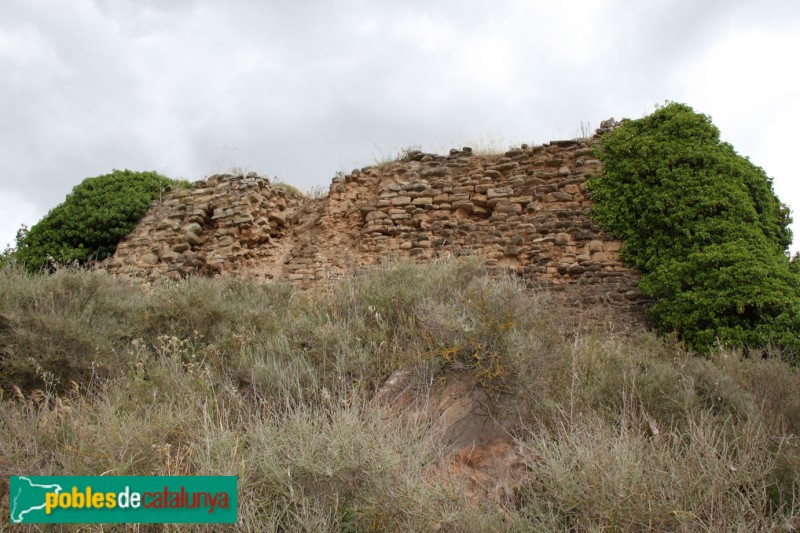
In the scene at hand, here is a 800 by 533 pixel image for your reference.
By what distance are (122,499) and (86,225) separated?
10220 millimetres

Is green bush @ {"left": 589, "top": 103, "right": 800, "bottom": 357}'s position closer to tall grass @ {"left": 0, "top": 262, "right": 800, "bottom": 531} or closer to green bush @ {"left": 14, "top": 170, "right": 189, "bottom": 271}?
tall grass @ {"left": 0, "top": 262, "right": 800, "bottom": 531}

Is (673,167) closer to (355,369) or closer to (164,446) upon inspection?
(355,369)

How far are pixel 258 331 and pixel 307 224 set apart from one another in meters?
4.88

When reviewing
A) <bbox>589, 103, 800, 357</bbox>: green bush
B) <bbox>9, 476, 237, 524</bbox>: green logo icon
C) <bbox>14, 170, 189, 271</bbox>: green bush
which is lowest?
<bbox>9, 476, 237, 524</bbox>: green logo icon

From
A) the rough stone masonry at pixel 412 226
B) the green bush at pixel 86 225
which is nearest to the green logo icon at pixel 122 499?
the rough stone masonry at pixel 412 226

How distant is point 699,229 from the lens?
7.77 m

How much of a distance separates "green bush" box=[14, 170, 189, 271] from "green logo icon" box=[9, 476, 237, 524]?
938 cm

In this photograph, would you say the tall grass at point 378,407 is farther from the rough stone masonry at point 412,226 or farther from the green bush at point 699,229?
the rough stone masonry at point 412,226

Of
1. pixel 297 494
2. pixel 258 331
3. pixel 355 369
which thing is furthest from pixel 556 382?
pixel 258 331

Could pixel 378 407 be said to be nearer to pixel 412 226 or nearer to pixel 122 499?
pixel 122 499

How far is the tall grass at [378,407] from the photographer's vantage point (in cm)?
302

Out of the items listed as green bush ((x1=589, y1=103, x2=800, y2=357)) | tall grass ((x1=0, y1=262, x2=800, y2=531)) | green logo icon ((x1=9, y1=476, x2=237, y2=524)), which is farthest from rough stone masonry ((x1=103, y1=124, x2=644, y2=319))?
green logo icon ((x1=9, y1=476, x2=237, y2=524))

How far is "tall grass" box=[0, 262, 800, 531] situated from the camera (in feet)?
9.91

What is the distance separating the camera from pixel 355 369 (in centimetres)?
480
